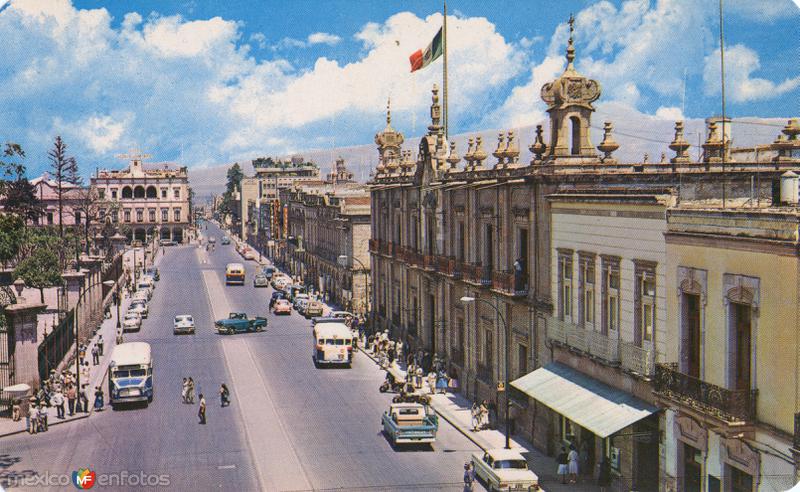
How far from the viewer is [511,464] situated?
104 ft

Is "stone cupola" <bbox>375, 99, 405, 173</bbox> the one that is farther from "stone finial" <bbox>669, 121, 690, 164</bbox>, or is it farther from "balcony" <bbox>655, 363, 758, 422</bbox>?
"balcony" <bbox>655, 363, 758, 422</bbox>

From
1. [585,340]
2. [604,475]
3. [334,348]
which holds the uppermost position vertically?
[585,340]

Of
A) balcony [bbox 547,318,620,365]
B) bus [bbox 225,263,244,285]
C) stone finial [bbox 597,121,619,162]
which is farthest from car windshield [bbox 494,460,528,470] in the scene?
bus [bbox 225,263,244,285]

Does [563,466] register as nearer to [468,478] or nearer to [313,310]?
[468,478]

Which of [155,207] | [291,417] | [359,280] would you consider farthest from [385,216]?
[155,207]

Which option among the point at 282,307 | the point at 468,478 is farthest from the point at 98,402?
the point at 282,307

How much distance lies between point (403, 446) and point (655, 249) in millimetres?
13717

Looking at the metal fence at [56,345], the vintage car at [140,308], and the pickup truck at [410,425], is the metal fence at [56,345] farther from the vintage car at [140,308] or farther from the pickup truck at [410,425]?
the vintage car at [140,308]

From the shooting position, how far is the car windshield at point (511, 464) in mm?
31484

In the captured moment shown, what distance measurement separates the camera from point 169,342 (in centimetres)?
6619

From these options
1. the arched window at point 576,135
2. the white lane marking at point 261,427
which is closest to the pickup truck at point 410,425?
the white lane marking at point 261,427

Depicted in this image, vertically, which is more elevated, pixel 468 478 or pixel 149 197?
pixel 149 197

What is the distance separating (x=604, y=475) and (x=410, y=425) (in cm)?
804

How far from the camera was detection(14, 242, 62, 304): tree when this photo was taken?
82750 mm
